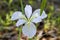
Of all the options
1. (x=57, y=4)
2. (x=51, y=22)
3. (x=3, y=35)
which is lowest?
(x=3, y=35)

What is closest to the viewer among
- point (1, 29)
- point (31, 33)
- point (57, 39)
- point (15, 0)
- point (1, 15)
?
point (31, 33)

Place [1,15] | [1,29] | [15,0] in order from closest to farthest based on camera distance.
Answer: [1,29]
[1,15]
[15,0]

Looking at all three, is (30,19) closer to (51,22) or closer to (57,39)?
(57,39)

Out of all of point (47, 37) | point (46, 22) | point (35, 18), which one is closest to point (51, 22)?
point (46, 22)

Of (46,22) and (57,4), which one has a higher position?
(57,4)

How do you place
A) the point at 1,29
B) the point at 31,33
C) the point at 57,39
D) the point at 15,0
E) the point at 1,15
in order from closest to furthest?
1. the point at 31,33
2. the point at 57,39
3. the point at 1,29
4. the point at 1,15
5. the point at 15,0

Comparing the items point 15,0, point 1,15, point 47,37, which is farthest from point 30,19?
point 15,0

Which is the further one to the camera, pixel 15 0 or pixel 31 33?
pixel 15 0

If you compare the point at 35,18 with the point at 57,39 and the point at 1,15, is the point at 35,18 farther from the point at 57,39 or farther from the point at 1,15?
the point at 1,15

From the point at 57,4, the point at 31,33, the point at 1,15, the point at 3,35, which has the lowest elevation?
the point at 31,33
